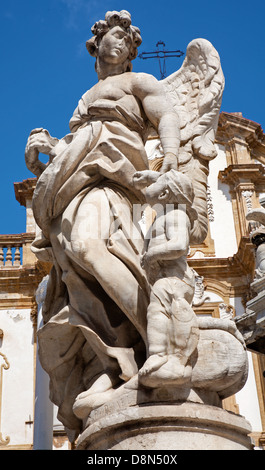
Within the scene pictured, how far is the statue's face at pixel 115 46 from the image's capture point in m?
4.88

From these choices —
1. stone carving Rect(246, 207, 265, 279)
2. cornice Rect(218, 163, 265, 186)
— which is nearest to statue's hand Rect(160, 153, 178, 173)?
stone carving Rect(246, 207, 265, 279)

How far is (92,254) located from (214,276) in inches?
496

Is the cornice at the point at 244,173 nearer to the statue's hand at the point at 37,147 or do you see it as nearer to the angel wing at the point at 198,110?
the angel wing at the point at 198,110

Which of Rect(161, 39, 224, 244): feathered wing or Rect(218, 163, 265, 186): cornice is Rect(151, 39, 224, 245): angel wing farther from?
Rect(218, 163, 265, 186): cornice

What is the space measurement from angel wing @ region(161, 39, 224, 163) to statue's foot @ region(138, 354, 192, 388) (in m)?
1.47

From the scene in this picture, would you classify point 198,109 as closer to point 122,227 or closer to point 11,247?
point 122,227

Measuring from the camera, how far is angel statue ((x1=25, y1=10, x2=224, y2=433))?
13.4 ft

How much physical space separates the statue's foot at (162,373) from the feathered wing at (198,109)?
3.17ft

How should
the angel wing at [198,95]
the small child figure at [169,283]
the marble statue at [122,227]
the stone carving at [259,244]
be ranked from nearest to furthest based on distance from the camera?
the small child figure at [169,283] → the marble statue at [122,227] → the angel wing at [198,95] → the stone carving at [259,244]

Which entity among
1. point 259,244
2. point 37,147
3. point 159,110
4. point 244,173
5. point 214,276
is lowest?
point 37,147

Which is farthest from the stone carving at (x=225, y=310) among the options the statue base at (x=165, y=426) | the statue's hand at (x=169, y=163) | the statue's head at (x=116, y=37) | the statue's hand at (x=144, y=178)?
the statue base at (x=165, y=426)

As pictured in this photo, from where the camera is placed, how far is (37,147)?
15.4 feet

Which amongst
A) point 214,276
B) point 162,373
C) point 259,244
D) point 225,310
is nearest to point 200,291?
point 214,276

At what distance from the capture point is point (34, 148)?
4.72 m
